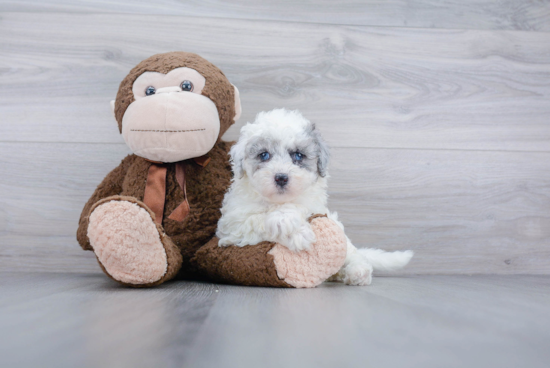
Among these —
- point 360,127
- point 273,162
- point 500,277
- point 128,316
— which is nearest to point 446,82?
point 360,127

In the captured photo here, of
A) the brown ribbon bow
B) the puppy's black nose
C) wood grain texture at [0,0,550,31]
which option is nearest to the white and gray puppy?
the puppy's black nose

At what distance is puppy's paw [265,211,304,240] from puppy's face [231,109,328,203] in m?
0.05

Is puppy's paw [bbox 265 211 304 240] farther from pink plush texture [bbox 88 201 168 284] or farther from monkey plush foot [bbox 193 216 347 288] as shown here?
pink plush texture [bbox 88 201 168 284]

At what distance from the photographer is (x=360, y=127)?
1.35m

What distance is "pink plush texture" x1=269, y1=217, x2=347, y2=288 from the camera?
88cm

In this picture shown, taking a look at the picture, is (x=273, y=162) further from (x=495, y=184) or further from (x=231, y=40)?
(x=495, y=184)

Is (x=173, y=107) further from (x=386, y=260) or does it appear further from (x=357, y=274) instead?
(x=386, y=260)

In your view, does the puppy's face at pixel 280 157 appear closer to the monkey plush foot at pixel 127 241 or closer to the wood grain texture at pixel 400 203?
the monkey plush foot at pixel 127 241

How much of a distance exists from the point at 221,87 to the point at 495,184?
99 centimetres

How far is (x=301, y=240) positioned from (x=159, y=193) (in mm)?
395

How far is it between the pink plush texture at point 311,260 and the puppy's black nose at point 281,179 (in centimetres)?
13

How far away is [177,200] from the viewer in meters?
1.04

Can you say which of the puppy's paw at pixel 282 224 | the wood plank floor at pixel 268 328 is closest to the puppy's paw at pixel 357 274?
the wood plank floor at pixel 268 328

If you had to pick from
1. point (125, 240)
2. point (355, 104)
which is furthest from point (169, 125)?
point (355, 104)
